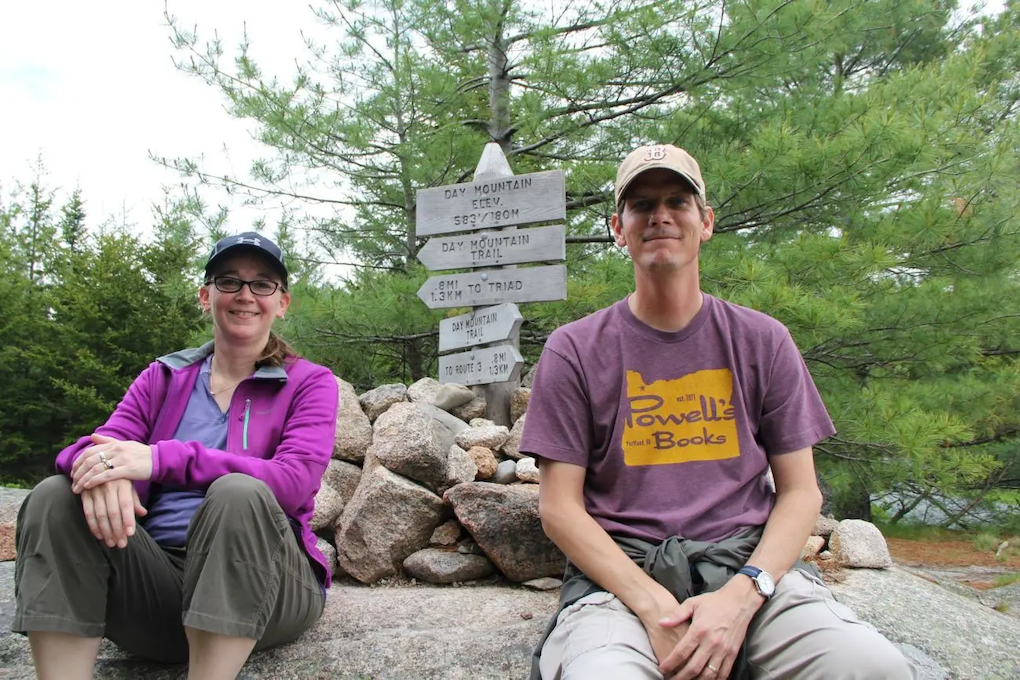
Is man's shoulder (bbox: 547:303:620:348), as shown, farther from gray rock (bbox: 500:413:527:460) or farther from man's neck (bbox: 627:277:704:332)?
gray rock (bbox: 500:413:527:460)

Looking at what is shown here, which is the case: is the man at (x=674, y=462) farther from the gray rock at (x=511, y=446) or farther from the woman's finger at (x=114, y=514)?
the gray rock at (x=511, y=446)

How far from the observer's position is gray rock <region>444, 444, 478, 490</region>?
11.2ft

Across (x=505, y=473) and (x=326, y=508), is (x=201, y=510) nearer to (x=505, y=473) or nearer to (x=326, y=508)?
(x=326, y=508)

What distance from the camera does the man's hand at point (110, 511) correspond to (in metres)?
1.78

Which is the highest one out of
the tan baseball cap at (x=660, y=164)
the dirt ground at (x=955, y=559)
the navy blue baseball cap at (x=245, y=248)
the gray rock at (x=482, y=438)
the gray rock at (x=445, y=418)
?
the tan baseball cap at (x=660, y=164)

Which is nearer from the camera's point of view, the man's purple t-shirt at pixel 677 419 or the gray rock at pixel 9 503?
the man's purple t-shirt at pixel 677 419

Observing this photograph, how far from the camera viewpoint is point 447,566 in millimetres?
3248

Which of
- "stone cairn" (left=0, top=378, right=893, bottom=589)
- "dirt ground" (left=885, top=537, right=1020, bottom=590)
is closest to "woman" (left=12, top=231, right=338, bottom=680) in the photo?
"stone cairn" (left=0, top=378, right=893, bottom=589)

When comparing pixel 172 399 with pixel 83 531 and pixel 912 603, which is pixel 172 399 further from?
pixel 912 603

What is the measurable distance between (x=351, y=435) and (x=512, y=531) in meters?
1.18

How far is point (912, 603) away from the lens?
2959mm

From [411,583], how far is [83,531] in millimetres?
1678

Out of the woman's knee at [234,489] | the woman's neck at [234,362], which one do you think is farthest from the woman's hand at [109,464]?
the woman's neck at [234,362]

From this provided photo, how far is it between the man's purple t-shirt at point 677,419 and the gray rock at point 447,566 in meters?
1.49
